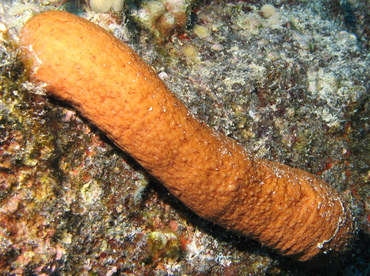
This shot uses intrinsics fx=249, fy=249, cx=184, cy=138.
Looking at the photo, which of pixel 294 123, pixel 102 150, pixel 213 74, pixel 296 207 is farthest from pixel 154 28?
pixel 296 207

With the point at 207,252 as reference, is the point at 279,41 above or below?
above

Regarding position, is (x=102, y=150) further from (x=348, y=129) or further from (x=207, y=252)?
(x=348, y=129)

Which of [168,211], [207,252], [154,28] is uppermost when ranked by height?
[154,28]

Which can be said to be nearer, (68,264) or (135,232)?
(68,264)
